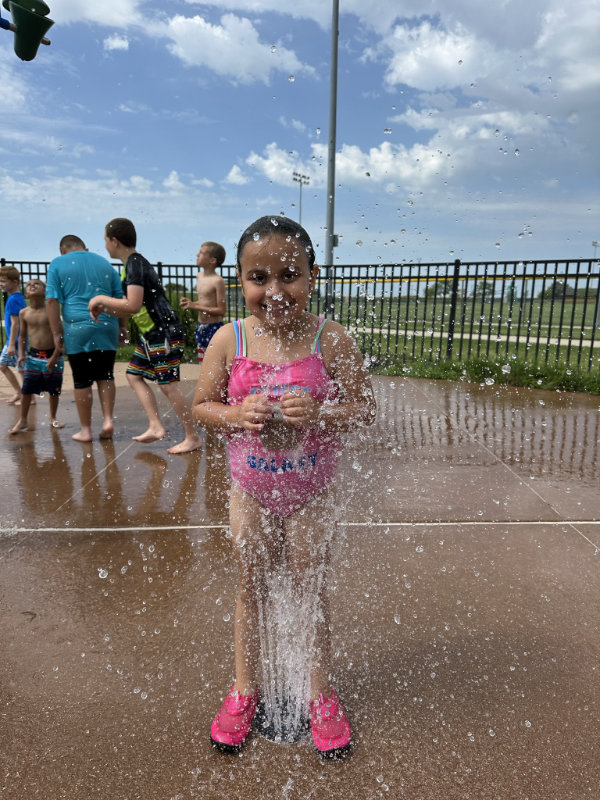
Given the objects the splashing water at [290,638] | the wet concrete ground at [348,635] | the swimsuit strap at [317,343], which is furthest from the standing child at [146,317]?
the swimsuit strap at [317,343]

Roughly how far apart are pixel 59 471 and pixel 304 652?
291cm

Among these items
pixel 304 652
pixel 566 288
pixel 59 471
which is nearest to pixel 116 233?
pixel 59 471

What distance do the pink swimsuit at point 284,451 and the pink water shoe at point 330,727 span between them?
1.92 ft

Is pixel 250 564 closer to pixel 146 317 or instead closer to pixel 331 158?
pixel 146 317

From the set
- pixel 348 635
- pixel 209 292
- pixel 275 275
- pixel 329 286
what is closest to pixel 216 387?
pixel 275 275

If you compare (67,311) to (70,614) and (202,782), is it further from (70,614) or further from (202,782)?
(202,782)

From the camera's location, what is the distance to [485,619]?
244 centimetres

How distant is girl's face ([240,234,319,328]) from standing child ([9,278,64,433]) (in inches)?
157

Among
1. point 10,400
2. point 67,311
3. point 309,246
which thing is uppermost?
point 309,246

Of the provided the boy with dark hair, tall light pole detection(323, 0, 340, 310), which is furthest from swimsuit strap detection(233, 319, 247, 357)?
tall light pole detection(323, 0, 340, 310)

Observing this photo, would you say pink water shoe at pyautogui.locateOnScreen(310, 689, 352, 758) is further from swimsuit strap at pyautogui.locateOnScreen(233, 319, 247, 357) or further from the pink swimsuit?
swimsuit strap at pyautogui.locateOnScreen(233, 319, 247, 357)

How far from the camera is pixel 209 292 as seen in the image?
223 inches

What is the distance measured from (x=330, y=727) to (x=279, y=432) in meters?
0.87

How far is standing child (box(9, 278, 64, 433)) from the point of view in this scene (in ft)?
17.5
